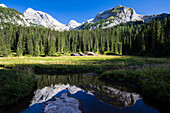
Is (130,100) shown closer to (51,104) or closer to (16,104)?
(51,104)

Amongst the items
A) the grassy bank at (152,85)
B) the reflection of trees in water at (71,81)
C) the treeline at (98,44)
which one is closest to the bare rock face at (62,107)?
the reflection of trees in water at (71,81)

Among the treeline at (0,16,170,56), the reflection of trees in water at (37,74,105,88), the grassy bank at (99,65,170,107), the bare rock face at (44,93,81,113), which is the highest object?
the treeline at (0,16,170,56)

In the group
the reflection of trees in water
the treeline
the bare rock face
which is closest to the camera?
the bare rock face

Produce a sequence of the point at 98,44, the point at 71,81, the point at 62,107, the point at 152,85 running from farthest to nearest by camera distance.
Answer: the point at 98,44
the point at 71,81
the point at 152,85
the point at 62,107

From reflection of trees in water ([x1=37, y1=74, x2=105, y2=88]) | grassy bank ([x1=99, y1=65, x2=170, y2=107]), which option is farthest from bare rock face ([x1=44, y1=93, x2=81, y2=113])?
grassy bank ([x1=99, y1=65, x2=170, y2=107])

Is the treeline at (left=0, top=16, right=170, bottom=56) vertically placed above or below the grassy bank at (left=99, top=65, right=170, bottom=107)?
above

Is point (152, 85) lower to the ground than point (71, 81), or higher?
higher

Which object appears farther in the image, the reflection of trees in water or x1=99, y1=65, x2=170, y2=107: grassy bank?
the reflection of trees in water

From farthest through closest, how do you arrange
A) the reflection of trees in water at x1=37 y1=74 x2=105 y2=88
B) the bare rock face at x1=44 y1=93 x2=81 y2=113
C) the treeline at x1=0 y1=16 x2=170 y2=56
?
the treeline at x1=0 y1=16 x2=170 y2=56 < the reflection of trees in water at x1=37 y1=74 x2=105 y2=88 < the bare rock face at x1=44 y1=93 x2=81 y2=113

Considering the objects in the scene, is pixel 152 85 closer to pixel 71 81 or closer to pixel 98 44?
pixel 71 81

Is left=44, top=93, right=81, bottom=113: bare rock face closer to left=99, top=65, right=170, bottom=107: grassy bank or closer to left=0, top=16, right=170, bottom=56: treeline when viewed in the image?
left=99, top=65, right=170, bottom=107: grassy bank

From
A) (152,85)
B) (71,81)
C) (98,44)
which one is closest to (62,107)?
(71,81)

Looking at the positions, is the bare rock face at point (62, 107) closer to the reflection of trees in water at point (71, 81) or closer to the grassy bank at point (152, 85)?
the reflection of trees in water at point (71, 81)

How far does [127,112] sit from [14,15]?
238010mm
